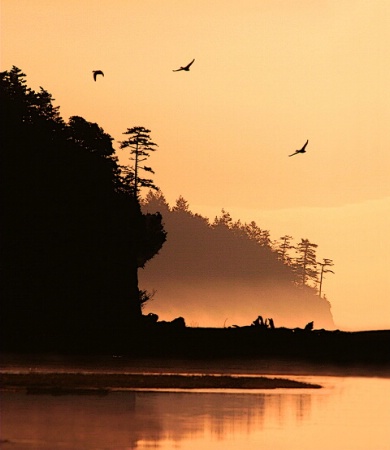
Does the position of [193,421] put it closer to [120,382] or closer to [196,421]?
[196,421]

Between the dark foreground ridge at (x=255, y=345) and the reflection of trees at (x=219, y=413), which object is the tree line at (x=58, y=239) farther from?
the reflection of trees at (x=219, y=413)

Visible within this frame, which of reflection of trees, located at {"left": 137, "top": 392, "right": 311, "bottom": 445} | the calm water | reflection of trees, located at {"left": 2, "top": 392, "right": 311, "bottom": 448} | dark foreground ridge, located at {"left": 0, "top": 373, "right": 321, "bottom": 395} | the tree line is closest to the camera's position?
the calm water

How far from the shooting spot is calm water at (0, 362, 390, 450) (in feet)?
141

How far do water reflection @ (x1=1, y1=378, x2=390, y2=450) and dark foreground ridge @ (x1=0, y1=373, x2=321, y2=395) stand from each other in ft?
10.8

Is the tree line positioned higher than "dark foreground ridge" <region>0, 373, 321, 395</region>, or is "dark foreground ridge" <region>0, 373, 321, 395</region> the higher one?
the tree line

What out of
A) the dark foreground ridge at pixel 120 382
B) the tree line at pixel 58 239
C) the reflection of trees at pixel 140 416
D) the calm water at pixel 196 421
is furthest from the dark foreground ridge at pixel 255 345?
the reflection of trees at pixel 140 416

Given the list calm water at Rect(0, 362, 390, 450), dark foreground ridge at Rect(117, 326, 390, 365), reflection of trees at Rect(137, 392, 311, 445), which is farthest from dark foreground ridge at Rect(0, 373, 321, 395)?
dark foreground ridge at Rect(117, 326, 390, 365)

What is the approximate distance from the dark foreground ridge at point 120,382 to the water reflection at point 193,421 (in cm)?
328

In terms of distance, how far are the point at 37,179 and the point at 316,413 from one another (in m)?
54.4

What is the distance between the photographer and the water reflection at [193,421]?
142ft

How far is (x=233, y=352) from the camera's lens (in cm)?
11162

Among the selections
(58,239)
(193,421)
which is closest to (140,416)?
(193,421)

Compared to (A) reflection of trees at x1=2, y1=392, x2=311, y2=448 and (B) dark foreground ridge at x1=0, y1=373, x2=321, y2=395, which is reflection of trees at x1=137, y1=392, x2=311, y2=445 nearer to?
(A) reflection of trees at x1=2, y1=392, x2=311, y2=448

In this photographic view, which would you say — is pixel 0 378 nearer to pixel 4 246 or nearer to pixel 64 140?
pixel 4 246
